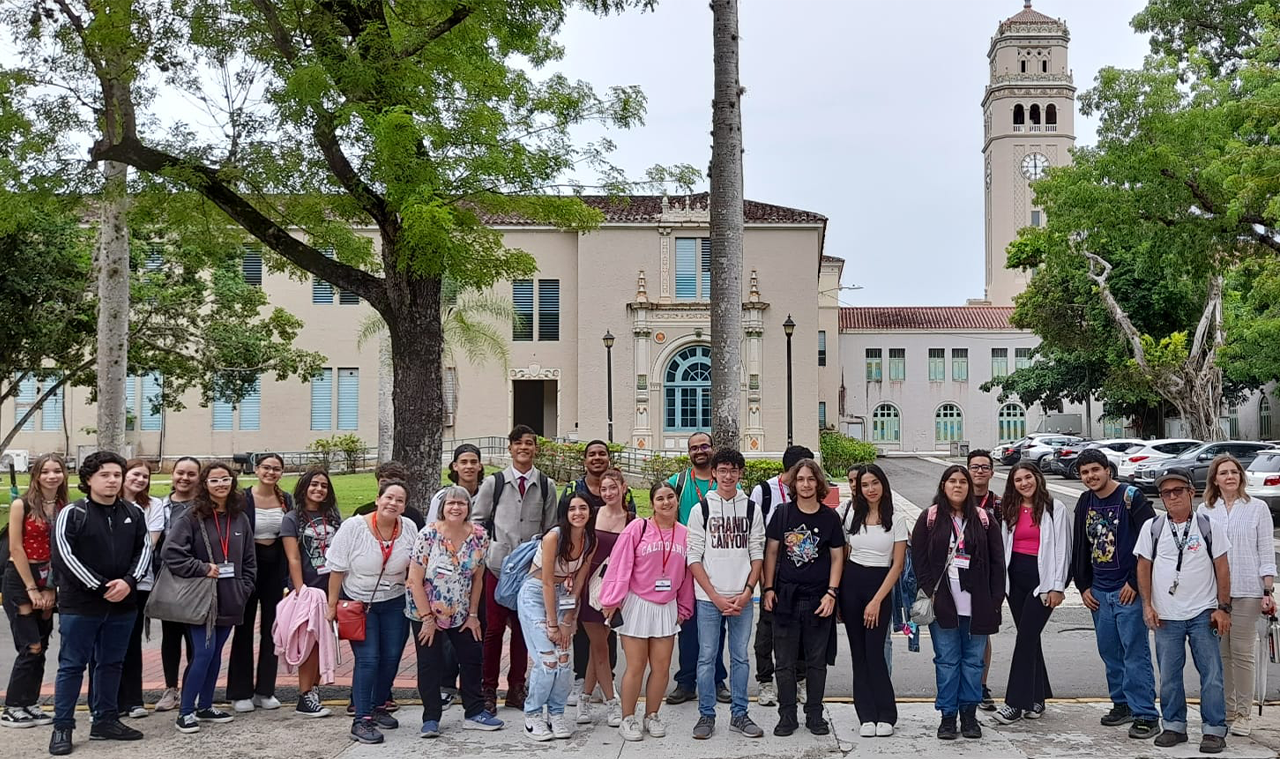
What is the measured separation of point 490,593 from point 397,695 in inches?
49.0

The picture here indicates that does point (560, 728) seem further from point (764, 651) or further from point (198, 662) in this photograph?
point (198, 662)

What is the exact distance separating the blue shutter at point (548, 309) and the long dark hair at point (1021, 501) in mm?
29987

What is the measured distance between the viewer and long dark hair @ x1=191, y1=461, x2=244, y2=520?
6.58m

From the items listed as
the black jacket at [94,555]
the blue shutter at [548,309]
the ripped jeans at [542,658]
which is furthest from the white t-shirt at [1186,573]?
the blue shutter at [548,309]

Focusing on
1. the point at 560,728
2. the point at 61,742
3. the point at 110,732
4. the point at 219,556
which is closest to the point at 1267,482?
the point at 560,728

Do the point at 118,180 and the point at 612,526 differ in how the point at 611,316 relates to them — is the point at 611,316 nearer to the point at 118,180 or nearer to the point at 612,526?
the point at 118,180

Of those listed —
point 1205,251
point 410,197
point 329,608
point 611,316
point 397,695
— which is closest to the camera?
point 329,608

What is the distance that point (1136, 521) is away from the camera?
654 centimetres

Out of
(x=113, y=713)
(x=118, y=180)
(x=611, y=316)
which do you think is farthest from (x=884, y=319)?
(x=113, y=713)

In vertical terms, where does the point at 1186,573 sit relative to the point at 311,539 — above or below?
below

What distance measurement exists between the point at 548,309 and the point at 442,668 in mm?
30323

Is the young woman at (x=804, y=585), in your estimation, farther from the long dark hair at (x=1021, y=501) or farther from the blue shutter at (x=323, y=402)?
the blue shutter at (x=323, y=402)

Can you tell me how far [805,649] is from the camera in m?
6.52

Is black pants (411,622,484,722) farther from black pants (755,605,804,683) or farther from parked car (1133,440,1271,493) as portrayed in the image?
parked car (1133,440,1271,493)
